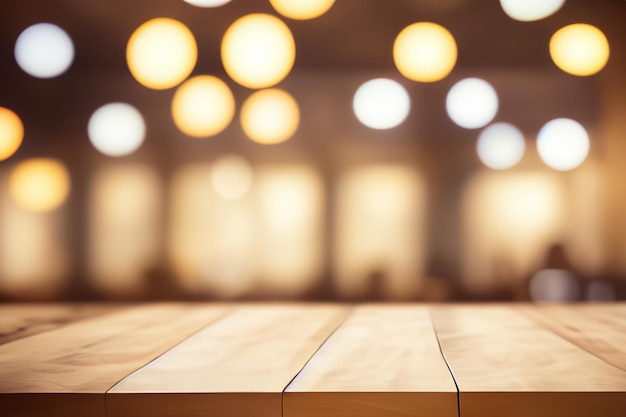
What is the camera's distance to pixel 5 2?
5.12ft

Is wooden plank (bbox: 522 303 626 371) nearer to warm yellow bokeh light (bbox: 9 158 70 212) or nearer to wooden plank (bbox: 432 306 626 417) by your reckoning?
wooden plank (bbox: 432 306 626 417)

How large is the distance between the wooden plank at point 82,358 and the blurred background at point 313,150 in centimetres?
28

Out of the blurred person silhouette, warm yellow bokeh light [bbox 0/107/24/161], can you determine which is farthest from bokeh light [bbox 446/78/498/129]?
warm yellow bokeh light [bbox 0/107/24/161]

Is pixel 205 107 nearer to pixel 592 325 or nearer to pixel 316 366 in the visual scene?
A: pixel 316 366

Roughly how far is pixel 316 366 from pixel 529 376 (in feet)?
1.01

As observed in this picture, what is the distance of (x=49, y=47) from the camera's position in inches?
61.7

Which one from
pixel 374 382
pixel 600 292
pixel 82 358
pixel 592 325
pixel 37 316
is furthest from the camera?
pixel 600 292

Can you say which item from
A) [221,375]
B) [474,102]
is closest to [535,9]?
[474,102]

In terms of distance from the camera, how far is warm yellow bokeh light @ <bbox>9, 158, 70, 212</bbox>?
5.12ft

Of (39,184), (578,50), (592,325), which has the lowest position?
(592,325)

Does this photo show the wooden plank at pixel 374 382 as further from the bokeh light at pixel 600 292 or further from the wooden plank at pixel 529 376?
the bokeh light at pixel 600 292

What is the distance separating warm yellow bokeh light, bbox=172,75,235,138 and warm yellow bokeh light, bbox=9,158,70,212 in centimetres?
37

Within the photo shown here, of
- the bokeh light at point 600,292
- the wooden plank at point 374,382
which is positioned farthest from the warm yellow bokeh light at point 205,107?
the bokeh light at point 600,292

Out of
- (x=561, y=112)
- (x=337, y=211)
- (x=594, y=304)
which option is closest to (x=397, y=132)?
(x=337, y=211)
